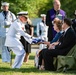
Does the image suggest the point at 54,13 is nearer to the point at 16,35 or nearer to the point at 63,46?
the point at 16,35

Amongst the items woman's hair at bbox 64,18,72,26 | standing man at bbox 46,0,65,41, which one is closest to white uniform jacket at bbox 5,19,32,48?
woman's hair at bbox 64,18,72,26

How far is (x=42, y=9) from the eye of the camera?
64812 mm

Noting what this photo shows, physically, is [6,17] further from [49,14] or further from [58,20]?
[58,20]

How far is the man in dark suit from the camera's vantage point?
11.6 m

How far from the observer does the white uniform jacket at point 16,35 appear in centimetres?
1241

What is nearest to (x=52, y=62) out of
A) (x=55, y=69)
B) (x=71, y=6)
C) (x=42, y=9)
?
(x=55, y=69)

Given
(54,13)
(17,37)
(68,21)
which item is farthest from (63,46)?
(54,13)

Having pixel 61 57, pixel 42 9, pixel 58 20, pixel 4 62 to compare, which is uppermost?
pixel 58 20

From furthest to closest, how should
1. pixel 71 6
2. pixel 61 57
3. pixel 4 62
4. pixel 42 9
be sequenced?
pixel 42 9, pixel 71 6, pixel 4 62, pixel 61 57

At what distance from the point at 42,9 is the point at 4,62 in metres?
50.2

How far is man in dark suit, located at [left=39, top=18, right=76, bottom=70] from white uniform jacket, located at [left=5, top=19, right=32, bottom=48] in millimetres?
774

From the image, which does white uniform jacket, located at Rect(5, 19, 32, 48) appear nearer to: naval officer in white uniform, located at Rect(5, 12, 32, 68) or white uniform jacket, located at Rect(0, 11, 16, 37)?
naval officer in white uniform, located at Rect(5, 12, 32, 68)

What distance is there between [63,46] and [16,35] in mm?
1554

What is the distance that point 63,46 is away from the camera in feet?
38.5
